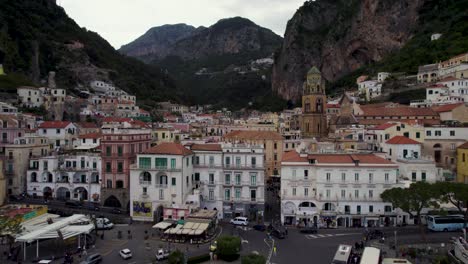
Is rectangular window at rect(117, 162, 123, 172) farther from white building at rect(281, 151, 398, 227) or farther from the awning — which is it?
white building at rect(281, 151, 398, 227)

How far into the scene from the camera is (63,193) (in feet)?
192

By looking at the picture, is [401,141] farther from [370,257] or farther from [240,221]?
[370,257]

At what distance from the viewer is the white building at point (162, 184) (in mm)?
49656

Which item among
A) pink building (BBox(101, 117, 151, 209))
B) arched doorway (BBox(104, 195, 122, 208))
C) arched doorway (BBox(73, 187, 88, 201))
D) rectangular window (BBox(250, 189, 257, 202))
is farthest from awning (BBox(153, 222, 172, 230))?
arched doorway (BBox(73, 187, 88, 201))

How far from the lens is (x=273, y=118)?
110125mm

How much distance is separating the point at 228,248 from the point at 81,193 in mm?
30445

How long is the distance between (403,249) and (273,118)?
74406mm

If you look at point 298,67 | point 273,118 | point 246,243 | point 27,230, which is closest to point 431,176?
point 246,243

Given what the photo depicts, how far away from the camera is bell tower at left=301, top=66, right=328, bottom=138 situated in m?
92.3

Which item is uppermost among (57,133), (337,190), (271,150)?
(57,133)

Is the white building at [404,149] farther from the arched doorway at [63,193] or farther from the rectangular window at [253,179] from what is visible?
the arched doorway at [63,193]

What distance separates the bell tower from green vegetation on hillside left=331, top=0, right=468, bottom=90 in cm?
4281

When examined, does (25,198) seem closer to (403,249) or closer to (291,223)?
(291,223)

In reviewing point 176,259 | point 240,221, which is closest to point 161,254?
point 176,259
